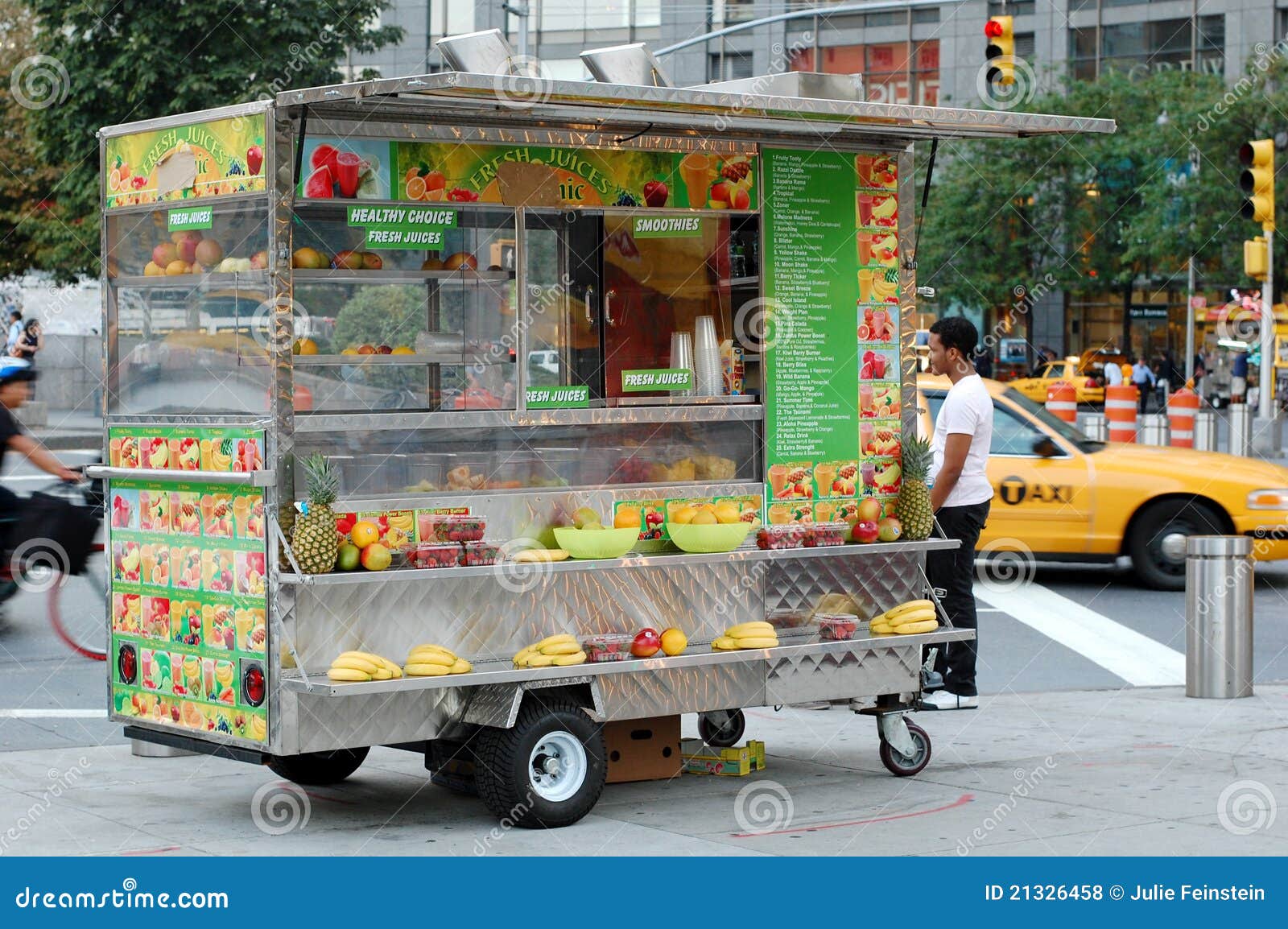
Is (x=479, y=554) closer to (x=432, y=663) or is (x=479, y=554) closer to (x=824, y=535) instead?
(x=432, y=663)

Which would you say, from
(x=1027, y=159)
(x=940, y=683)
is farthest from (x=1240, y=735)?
(x=1027, y=159)

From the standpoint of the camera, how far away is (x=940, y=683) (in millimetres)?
8867

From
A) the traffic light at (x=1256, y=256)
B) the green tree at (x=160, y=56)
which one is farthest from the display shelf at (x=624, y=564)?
the green tree at (x=160, y=56)

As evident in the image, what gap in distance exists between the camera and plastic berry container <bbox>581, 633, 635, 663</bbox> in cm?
684

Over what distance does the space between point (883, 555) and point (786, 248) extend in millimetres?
1494

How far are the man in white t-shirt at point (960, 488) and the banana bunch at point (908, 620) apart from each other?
67cm

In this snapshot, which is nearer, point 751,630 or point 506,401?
point 506,401

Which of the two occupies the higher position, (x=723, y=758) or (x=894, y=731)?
(x=894, y=731)

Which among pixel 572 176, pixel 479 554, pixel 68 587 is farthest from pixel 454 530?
pixel 68 587

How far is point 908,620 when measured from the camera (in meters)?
7.70

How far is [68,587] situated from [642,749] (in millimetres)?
5019

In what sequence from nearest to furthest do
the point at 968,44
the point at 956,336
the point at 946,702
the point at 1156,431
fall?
the point at 956,336 → the point at 946,702 → the point at 1156,431 → the point at 968,44

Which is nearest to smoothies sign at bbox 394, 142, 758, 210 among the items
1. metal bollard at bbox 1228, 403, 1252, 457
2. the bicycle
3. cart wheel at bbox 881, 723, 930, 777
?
cart wheel at bbox 881, 723, 930, 777

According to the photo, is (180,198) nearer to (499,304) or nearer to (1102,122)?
(499,304)
